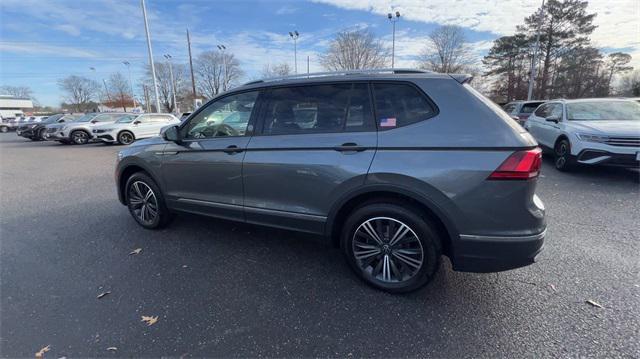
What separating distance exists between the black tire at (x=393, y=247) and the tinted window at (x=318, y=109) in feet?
2.42

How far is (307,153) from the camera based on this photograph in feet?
8.65

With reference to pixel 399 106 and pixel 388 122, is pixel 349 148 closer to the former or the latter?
pixel 388 122

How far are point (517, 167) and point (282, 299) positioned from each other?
2.10 metres

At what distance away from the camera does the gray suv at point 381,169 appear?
2.16m

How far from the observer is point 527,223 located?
2.18 m

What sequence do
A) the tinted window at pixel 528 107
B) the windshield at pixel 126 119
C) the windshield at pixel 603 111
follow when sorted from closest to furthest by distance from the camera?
1. the windshield at pixel 603 111
2. the tinted window at pixel 528 107
3. the windshield at pixel 126 119

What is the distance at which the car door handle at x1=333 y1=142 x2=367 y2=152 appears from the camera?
7.98 feet

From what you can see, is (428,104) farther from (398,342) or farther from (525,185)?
(398,342)

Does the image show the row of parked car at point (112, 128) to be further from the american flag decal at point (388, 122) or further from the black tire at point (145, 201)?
the american flag decal at point (388, 122)

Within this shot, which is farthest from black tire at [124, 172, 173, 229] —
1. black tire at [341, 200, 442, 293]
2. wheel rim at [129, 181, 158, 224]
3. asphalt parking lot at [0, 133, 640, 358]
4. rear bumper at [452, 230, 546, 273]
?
rear bumper at [452, 230, 546, 273]

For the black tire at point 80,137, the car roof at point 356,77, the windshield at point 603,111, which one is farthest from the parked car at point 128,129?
the windshield at point 603,111

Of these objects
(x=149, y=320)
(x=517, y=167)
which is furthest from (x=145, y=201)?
(x=517, y=167)

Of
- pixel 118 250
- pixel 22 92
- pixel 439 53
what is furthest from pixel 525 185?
pixel 22 92

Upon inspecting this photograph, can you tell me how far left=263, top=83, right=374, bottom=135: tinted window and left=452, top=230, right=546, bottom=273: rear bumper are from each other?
1206 millimetres
